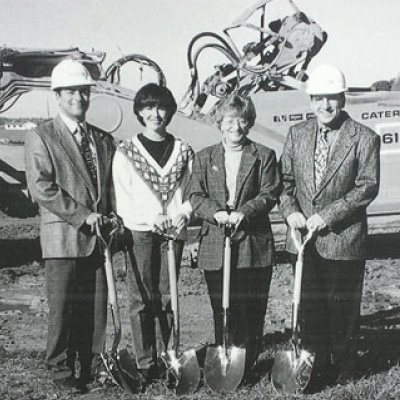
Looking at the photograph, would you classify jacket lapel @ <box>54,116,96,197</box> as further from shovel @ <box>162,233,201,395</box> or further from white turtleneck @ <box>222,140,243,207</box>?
white turtleneck @ <box>222,140,243,207</box>

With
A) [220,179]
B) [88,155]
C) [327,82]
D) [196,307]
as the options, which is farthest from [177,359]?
[196,307]

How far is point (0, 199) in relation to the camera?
9.27 m

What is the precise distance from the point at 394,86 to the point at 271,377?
498 centimetres

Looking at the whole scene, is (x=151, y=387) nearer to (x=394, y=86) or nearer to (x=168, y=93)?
(x=168, y=93)

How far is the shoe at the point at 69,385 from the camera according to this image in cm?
405

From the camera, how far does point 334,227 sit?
4035mm

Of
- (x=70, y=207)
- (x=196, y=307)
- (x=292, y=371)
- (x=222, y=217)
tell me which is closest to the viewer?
(x=70, y=207)

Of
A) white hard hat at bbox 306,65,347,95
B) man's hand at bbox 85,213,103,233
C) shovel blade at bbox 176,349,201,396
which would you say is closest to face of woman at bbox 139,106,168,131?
man's hand at bbox 85,213,103,233

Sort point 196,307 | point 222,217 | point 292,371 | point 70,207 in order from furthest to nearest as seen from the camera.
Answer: point 196,307 < point 292,371 < point 222,217 < point 70,207

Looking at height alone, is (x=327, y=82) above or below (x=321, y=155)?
above

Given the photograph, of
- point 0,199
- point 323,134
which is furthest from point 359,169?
point 0,199

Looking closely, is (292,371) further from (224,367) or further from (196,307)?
(196,307)

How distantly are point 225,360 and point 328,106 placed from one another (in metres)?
1.51

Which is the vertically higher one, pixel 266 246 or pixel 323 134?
pixel 323 134
